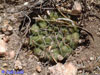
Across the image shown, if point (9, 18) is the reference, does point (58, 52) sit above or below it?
below

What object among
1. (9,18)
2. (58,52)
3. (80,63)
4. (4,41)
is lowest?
(80,63)

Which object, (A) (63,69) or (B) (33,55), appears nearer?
(A) (63,69)

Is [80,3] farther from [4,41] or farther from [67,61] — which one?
[4,41]

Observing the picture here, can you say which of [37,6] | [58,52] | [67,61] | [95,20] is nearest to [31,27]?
[37,6]

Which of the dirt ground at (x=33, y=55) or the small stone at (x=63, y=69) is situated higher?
the dirt ground at (x=33, y=55)
